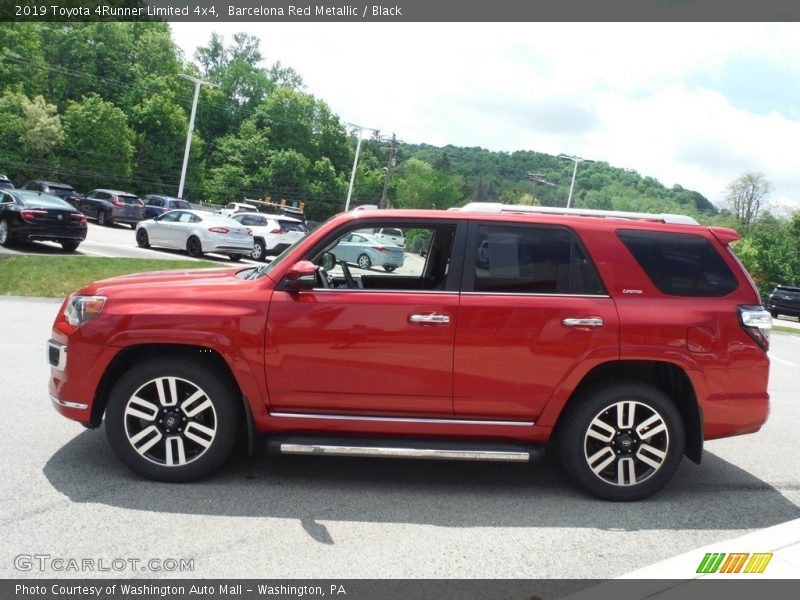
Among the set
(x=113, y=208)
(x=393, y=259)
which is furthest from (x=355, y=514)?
(x=113, y=208)

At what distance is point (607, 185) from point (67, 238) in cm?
5371

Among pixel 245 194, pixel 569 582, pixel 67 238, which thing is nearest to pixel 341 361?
pixel 569 582

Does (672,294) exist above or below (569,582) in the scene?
above

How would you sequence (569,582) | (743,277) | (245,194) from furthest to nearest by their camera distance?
1. (245,194)
2. (743,277)
3. (569,582)

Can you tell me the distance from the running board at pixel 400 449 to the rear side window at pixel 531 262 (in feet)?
3.38

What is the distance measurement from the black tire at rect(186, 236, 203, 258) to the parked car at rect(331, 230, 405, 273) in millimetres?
20936

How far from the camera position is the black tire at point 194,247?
25.6 m

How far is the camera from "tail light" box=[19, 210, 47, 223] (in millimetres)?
20094

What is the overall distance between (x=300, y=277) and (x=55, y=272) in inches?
534

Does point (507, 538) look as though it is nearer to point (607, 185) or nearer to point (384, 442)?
point (384, 442)

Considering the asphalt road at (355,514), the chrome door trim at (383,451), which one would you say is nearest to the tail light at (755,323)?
the asphalt road at (355,514)

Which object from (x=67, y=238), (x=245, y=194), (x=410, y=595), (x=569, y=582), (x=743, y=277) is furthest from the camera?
(x=245, y=194)

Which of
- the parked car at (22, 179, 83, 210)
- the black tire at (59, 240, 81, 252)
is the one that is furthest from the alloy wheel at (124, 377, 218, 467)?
the parked car at (22, 179, 83, 210)

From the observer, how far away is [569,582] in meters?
3.85
